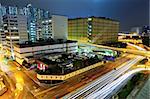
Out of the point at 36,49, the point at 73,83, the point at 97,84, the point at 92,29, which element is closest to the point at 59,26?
the point at 92,29

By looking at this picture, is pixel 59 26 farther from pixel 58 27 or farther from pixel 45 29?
pixel 45 29

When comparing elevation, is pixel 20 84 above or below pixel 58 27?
below

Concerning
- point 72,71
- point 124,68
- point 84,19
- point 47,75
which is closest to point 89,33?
point 84,19

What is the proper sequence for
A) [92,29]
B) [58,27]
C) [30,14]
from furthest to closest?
[30,14] → [92,29] → [58,27]

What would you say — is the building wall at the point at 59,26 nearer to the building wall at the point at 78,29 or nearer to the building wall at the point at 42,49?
the building wall at the point at 78,29

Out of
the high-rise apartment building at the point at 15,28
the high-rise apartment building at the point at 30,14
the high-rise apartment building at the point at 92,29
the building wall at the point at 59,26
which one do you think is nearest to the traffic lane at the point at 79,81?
the high-rise apartment building at the point at 92,29

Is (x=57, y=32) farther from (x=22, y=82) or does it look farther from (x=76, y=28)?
(x=22, y=82)

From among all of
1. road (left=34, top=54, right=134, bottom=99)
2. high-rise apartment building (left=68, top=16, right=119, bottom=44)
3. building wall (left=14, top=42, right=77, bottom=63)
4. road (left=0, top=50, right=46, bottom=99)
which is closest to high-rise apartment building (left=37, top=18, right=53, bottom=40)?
high-rise apartment building (left=68, top=16, right=119, bottom=44)
